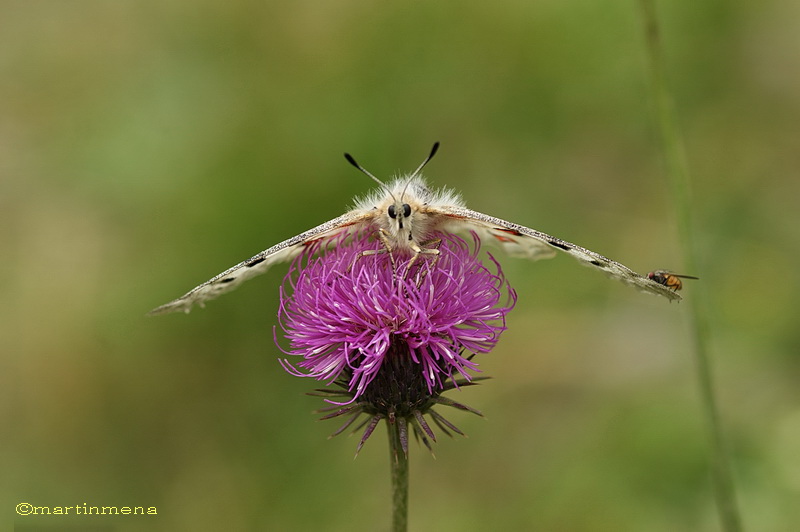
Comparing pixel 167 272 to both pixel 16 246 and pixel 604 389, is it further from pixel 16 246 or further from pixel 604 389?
pixel 604 389

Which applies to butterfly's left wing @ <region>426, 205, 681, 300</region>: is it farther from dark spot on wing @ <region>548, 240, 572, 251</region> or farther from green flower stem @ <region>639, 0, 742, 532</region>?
green flower stem @ <region>639, 0, 742, 532</region>

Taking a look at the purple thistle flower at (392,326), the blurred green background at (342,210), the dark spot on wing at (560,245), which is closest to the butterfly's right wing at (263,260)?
the purple thistle flower at (392,326)

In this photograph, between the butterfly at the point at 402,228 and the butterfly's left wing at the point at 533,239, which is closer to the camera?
the butterfly's left wing at the point at 533,239

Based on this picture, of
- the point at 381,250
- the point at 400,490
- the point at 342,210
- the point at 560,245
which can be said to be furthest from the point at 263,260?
the point at 342,210

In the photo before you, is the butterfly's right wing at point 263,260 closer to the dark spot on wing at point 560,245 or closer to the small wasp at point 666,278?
the dark spot on wing at point 560,245

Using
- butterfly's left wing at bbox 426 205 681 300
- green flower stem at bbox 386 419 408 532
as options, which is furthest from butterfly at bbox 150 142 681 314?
green flower stem at bbox 386 419 408 532

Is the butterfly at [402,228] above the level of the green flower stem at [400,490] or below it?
above
